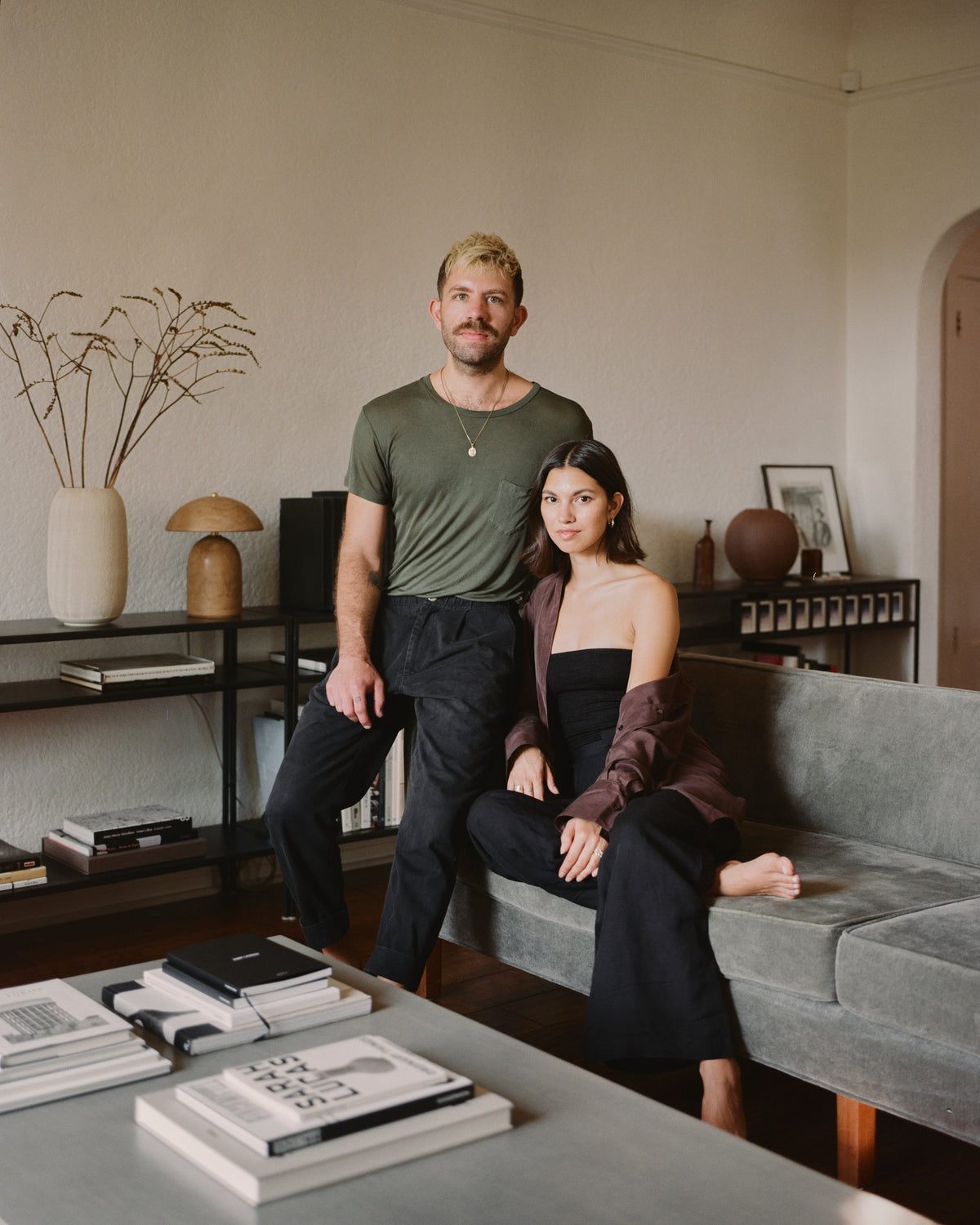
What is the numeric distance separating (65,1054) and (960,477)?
5.14 meters

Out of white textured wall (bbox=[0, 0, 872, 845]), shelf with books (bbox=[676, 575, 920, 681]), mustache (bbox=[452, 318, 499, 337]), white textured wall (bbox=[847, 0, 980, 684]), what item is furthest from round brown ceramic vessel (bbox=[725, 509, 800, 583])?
mustache (bbox=[452, 318, 499, 337])

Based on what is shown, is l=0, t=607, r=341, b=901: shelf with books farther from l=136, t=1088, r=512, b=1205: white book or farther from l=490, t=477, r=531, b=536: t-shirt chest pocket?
l=136, t=1088, r=512, b=1205: white book

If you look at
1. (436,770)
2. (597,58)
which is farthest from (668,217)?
(436,770)

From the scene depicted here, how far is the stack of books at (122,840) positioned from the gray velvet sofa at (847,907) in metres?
0.95

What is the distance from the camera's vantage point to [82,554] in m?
3.29

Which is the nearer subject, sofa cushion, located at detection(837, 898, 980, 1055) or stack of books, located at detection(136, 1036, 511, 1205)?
stack of books, located at detection(136, 1036, 511, 1205)

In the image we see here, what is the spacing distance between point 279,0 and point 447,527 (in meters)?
1.96

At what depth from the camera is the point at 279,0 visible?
3.84 meters

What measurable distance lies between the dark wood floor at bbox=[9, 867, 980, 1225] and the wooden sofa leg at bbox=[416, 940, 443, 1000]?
4cm

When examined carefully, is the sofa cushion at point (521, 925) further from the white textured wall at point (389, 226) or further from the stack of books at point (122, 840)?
the white textured wall at point (389, 226)

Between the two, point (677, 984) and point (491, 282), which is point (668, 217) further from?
point (677, 984)

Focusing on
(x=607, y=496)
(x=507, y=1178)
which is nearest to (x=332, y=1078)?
(x=507, y=1178)

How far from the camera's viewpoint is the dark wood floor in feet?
7.22

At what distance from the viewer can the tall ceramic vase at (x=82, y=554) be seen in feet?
10.8
